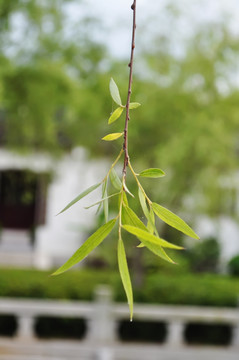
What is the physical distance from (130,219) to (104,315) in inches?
117

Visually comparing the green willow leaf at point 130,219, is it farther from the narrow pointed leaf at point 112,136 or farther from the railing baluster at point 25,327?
the railing baluster at point 25,327

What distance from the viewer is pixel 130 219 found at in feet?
0.83

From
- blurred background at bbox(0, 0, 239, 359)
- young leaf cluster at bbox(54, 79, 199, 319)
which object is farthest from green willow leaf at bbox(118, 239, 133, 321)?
blurred background at bbox(0, 0, 239, 359)

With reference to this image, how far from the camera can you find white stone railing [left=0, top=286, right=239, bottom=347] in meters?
3.13

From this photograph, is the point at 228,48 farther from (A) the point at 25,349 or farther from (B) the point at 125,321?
(A) the point at 25,349

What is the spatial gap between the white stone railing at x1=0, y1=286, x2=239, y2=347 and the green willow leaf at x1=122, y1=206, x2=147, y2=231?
115 inches

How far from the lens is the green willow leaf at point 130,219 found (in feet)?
0.83

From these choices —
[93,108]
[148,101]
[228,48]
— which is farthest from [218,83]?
[93,108]

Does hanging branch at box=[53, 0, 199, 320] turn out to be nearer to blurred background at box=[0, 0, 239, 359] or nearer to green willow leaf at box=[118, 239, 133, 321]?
green willow leaf at box=[118, 239, 133, 321]

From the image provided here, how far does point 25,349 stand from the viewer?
308cm

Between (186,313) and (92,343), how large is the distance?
535 mm

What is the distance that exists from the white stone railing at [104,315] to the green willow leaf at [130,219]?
292cm

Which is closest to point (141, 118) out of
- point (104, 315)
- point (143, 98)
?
point (143, 98)

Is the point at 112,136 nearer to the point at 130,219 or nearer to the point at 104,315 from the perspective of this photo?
the point at 130,219
